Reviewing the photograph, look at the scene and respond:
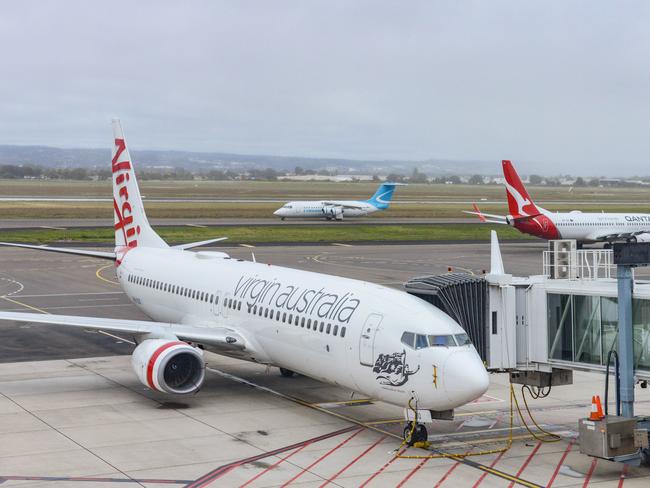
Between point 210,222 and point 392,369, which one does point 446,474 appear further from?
point 210,222

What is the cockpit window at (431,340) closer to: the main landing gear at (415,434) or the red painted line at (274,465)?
the main landing gear at (415,434)

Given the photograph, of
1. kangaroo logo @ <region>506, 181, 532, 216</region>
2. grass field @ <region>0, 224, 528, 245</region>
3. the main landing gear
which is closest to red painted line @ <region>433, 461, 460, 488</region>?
the main landing gear

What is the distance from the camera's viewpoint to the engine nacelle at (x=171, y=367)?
94.0 feet

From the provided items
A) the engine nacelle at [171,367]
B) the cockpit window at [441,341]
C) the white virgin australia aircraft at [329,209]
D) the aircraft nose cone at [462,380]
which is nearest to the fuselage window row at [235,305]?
the engine nacelle at [171,367]

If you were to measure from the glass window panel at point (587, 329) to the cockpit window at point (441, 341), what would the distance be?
3145 mm

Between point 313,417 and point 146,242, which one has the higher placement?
point 146,242

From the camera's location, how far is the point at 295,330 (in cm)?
2859

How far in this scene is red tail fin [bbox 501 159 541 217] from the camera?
8231 cm

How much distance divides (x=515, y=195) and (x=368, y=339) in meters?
60.1

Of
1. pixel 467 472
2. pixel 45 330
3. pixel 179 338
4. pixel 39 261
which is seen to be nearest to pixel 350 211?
pixel 39 261

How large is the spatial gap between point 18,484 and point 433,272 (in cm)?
4789

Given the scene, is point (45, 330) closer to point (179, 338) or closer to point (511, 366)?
point (179, 338)

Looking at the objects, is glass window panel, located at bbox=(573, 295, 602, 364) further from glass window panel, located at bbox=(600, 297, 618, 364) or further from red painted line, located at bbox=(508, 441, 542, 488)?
red painted line, located at bbox=(508, 441, 542, 488)

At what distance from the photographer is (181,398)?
30844mm
